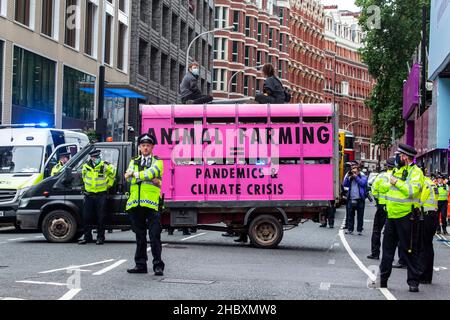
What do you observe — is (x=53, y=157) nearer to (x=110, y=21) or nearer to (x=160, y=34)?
(x=110, y=21)

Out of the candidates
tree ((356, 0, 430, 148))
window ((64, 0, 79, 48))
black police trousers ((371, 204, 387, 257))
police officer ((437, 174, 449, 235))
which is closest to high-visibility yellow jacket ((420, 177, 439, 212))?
black police trousers ((371, 204, 387, 257))

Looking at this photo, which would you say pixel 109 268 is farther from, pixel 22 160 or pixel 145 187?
pixel 22 160

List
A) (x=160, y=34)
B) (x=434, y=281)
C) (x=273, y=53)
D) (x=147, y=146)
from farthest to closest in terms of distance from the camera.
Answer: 1. (x=273, y=53)
2. (x=160, y=34)
3. (x=434, y=281)
4. (x=147, y=146)

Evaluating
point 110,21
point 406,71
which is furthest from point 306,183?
point 406,71

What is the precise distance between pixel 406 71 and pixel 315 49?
61.2 metres

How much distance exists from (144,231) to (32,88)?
82.6ft

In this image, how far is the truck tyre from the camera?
19.5 m

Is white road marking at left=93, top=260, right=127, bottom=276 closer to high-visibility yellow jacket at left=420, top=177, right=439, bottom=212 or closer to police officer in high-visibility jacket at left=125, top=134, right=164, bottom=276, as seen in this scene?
police officer in high-visibility jacket at left=125, top=134, right=164, bottom=276

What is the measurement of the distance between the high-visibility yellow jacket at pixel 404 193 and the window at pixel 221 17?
83.7 metres

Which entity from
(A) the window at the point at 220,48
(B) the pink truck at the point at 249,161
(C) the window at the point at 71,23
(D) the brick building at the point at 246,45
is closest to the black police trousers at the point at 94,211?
(B) the pink truck at the point at 249,161

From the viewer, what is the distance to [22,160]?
24.5 m

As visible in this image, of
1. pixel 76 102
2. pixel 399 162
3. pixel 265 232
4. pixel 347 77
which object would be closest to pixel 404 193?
pixel 399 162

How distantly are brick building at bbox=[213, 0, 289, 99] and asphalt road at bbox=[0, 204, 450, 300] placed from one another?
2761 inches
